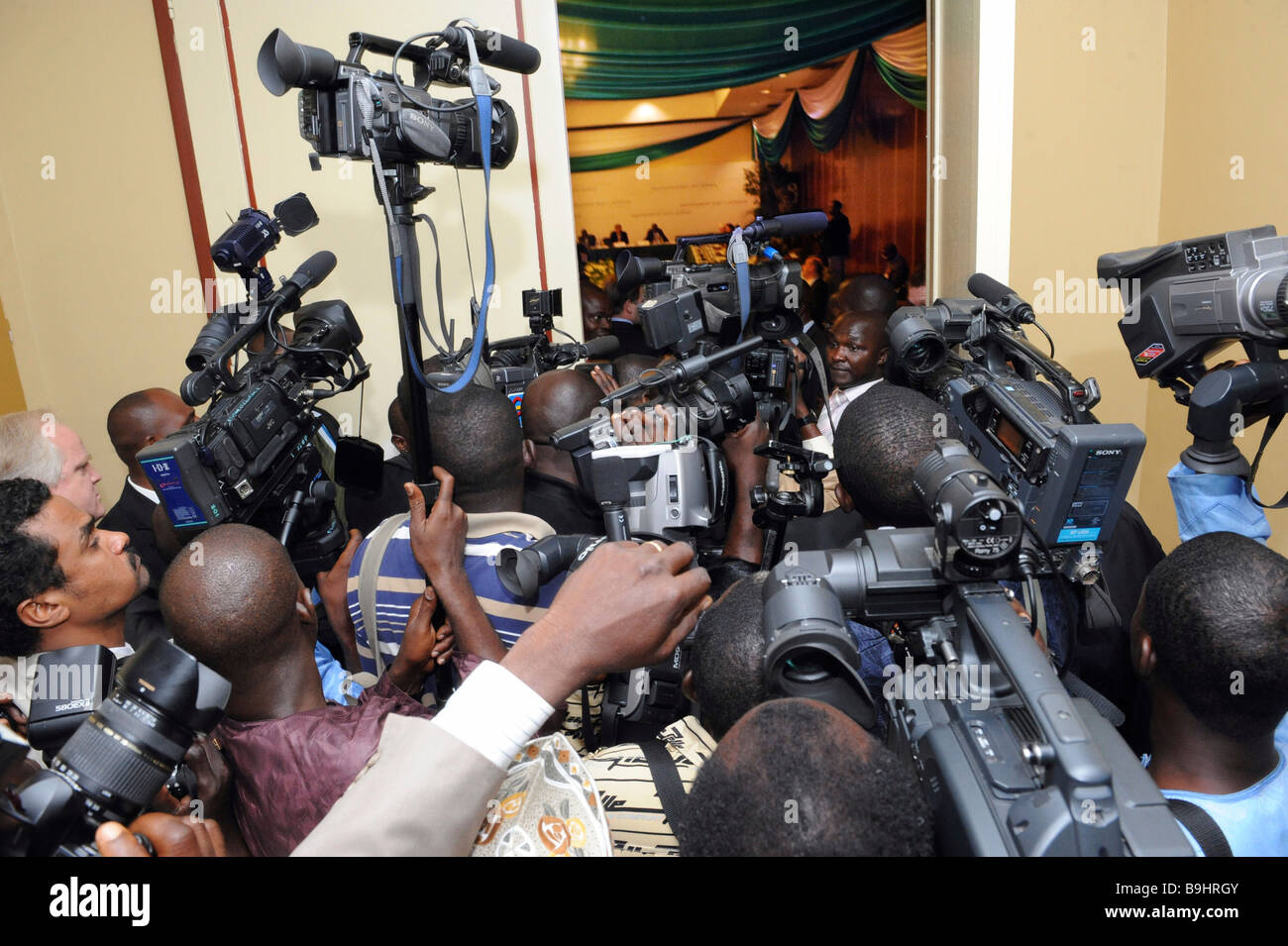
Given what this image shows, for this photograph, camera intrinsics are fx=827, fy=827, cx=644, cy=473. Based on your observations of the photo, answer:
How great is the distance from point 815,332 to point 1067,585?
111 inches

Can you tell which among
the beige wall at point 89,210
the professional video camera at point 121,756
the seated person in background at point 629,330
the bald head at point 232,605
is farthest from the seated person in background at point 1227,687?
the beige wall at point 89,210

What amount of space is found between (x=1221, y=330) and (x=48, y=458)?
2.15 metres

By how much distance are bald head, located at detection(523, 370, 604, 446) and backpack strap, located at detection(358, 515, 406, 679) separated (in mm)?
525

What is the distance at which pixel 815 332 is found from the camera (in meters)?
3.93

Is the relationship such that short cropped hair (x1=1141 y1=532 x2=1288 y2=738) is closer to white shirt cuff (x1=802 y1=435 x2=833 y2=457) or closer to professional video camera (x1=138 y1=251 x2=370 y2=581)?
white shirt cuff (x1=802 y1=435 x2=833 y2=457)

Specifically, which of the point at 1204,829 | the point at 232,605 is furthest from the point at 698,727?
the point at 232,605

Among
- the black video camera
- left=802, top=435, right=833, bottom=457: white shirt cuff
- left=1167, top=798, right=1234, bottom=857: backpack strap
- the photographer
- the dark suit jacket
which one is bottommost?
left=1167, top=798, right=1234, bottom=857: backpack strap

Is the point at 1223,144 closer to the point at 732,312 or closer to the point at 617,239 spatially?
the point at 732,312

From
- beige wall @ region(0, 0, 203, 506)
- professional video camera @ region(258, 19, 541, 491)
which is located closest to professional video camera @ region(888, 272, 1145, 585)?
professional video camera @ region(258, 19, 541, 491)

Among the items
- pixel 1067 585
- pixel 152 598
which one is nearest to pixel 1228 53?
pixel 1067 585

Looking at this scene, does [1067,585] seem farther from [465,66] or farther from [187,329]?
[187,329]

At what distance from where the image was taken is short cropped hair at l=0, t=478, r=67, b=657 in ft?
3.75

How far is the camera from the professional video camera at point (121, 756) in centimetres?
70

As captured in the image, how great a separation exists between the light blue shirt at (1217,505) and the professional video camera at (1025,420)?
7.9 inches
